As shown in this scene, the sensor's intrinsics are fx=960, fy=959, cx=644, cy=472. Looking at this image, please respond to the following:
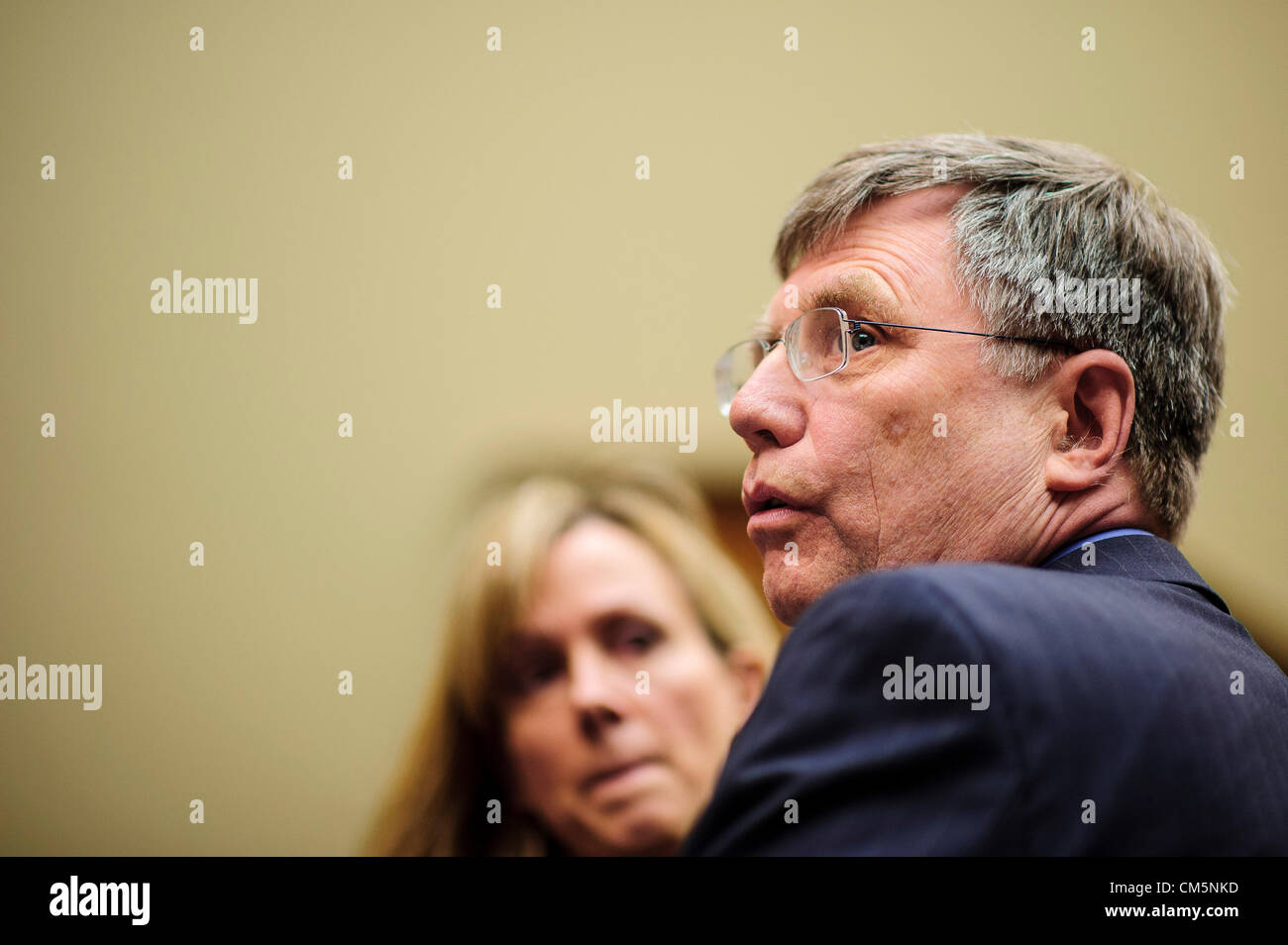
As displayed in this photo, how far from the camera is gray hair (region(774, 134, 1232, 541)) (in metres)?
1.02

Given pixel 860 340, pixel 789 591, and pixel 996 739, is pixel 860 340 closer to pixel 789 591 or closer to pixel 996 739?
pixel 789 591

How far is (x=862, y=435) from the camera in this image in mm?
1023

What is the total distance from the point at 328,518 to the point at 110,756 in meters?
0.72

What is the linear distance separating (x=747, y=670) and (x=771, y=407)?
104 cm

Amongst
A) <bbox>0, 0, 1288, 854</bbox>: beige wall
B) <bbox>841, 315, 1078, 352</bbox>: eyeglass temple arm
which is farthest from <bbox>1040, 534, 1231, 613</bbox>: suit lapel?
<bbox>0, 0, 1288, 854</bbox>: beige wall

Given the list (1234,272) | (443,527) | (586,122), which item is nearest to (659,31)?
(586,122)

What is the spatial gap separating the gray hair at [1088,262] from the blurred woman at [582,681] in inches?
39.2

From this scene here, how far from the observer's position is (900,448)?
3.30ft

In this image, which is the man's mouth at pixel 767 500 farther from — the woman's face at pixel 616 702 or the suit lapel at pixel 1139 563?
the woman's face at pixel 616 702

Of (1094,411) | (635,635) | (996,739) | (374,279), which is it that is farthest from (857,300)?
(374,279)

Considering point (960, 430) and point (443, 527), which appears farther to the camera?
point (443, 527)

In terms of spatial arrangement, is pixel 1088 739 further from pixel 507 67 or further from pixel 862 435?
pixel 507 67

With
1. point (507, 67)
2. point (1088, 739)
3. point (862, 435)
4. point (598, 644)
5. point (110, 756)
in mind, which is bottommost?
point (110, 756)

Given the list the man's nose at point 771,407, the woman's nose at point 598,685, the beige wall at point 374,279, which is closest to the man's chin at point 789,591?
the man's nose at point 771,407
